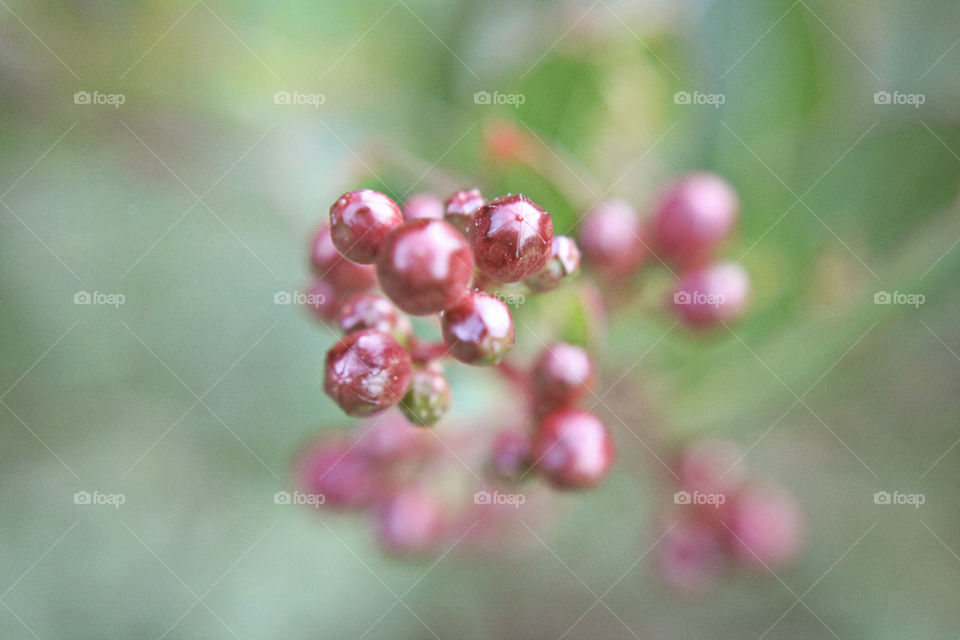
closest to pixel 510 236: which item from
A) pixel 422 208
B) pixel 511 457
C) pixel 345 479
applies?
pixel 422 208

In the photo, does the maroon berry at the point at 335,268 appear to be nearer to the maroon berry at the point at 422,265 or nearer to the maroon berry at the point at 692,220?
the maroon berry at the point at 422,265

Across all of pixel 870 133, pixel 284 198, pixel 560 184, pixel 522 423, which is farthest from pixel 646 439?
pixel 284 198

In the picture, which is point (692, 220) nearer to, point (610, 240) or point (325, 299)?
point (610, 240)

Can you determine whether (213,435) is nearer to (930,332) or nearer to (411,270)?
(411,270)

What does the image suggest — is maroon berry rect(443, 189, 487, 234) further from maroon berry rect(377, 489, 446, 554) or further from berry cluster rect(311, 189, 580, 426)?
maroon berry rect(377, 489, 446, 554)

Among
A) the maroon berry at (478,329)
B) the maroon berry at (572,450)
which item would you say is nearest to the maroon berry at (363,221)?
the maroon berry at (478,329)

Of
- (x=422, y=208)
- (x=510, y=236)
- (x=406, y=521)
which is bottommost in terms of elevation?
(x=406, y=521)
